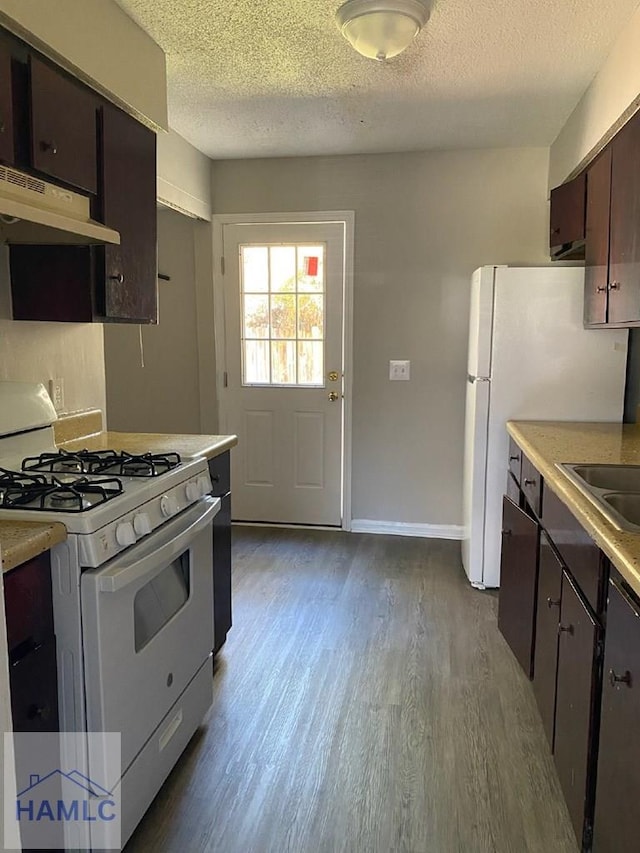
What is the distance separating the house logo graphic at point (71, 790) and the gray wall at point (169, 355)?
264 centimetres

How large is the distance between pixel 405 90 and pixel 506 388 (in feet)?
4.75

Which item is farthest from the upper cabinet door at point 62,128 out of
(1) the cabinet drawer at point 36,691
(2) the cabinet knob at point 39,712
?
(2) the cabinet knob at point 39,712

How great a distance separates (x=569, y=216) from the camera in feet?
9.65

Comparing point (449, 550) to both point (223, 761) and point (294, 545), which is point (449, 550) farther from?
point (223, 761)

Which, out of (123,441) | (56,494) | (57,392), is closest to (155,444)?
(123,441)

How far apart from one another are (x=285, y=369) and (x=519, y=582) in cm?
223

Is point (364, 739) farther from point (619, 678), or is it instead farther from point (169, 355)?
point (169, 355)

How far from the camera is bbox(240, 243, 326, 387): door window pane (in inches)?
157

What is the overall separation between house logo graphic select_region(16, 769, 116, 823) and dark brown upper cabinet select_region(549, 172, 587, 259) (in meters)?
2.81

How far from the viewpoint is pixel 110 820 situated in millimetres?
1483

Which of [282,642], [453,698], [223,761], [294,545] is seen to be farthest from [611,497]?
→ [294,545]

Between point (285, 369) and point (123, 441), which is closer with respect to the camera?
point (123, 441)

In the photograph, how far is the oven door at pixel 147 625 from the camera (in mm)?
1421

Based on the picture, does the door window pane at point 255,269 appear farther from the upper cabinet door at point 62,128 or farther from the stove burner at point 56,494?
the stove burner at point 56,494
